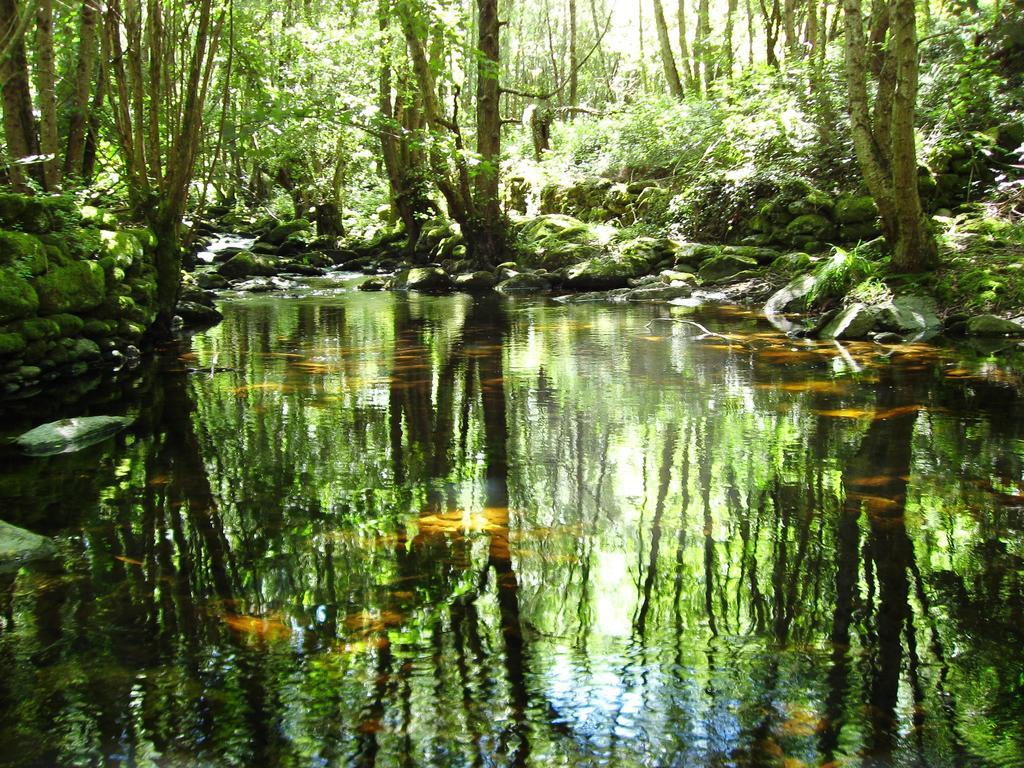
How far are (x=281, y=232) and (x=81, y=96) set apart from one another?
51.7ft

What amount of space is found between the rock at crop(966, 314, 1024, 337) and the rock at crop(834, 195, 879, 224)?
5332 millimetres

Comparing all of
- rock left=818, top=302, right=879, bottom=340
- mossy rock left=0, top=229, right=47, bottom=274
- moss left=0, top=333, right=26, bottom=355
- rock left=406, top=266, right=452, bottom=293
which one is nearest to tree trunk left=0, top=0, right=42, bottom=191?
mossy rock left=0, top=229, right=47, bottom=274

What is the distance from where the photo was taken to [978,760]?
2.31 meters

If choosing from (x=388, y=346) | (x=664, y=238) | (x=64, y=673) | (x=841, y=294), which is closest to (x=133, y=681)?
(x=64, y=673)

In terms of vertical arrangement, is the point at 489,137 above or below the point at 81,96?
above

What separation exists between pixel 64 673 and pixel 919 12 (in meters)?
Answer: 25.7

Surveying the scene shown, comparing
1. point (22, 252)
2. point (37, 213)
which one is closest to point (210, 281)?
point (37, 213)

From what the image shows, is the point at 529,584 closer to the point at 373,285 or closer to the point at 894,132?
the point at 894,132

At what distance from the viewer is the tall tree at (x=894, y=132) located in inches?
363

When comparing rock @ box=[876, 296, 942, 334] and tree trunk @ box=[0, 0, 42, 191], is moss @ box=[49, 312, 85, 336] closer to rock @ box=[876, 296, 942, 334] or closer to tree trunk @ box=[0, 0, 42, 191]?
tree trunk @ box=[0, 0, 42, 191]

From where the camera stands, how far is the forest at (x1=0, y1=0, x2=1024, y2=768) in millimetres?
2592

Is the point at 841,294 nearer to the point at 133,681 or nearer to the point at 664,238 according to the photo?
the point at 664,238

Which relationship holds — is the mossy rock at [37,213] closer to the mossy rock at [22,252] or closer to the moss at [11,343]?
the mossy rock at [22,252]

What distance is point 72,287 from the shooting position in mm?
8203
